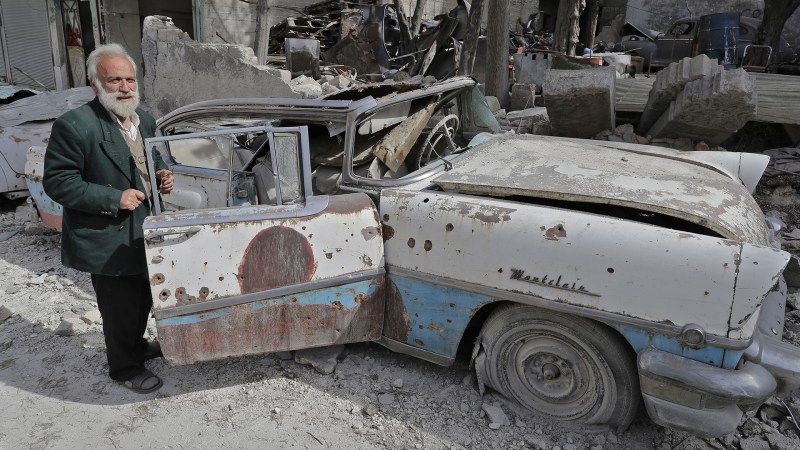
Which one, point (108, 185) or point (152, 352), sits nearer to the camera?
point (108, 185)

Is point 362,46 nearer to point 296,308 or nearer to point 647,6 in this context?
point 296,308

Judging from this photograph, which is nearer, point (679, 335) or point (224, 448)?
point (679, 335)

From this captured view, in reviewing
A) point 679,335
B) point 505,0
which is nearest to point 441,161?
point 679,335

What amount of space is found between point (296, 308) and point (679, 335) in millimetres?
1710

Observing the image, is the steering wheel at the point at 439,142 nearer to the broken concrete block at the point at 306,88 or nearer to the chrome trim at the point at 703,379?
the chrome trim at the point at 703,379

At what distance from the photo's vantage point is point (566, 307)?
232 centimetres

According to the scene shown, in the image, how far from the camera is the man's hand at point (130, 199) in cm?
256

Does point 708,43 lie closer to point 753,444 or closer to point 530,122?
point 530,122

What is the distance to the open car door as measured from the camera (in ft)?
8.39

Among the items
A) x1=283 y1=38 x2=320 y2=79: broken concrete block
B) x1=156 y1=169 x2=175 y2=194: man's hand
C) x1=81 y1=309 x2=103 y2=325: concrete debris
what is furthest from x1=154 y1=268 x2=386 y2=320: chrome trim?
x1=283 y1=38 x2=320 y2=79: broken concrete block

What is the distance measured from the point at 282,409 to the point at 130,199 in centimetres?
127

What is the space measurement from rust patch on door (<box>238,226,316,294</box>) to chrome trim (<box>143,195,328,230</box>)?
78 millimetres

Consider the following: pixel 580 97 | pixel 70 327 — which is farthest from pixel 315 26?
pixel 70 327

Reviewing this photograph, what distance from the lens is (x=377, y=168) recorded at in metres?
3.16
